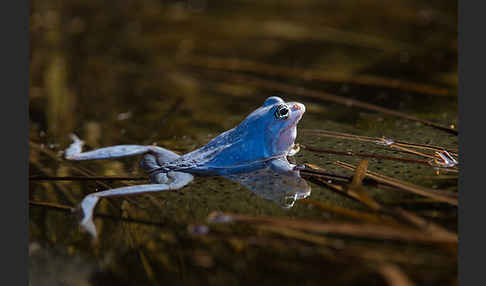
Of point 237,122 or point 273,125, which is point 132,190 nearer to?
point 273,125

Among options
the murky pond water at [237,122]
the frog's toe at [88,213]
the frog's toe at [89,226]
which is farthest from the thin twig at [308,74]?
the frog's toe at [89,226]

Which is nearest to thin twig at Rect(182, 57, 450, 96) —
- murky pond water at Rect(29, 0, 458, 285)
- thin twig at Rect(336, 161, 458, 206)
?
murky pond water at Rect(29, 0, 458, 285)

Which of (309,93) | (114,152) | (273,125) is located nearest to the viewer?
(273,125)

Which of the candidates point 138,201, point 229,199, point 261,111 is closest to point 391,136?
point 261,111

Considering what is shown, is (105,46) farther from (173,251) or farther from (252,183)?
(173,251)

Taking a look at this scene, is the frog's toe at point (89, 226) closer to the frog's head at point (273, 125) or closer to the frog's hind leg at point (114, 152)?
the frog's hind leg at point (114, 152)

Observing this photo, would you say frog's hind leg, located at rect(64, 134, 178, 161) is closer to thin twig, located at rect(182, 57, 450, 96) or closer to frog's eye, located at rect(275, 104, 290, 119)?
frog's eye, located at rect(275, 104, 290, 119)

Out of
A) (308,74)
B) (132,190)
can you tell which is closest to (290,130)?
(132,190)
